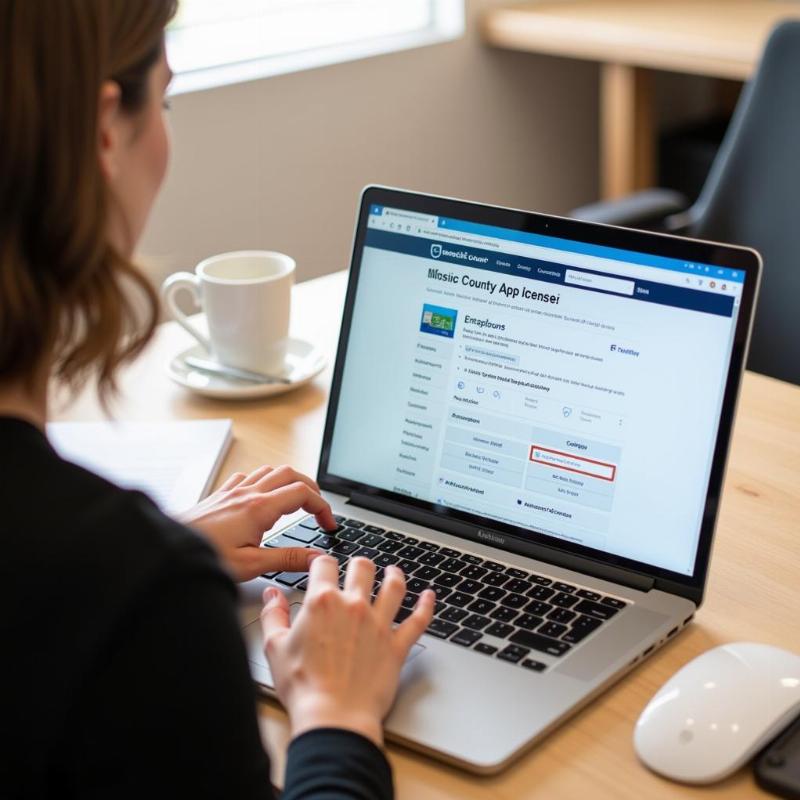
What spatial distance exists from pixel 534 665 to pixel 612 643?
0.06m

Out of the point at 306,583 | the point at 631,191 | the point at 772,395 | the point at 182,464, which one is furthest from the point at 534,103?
the point at 306,583

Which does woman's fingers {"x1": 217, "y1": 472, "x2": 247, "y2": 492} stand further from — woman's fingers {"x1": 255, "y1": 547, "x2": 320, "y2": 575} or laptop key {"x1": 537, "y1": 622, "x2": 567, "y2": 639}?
laptop key {"x1": 537, "y1": 622, "x2": 567, "y2": 639}

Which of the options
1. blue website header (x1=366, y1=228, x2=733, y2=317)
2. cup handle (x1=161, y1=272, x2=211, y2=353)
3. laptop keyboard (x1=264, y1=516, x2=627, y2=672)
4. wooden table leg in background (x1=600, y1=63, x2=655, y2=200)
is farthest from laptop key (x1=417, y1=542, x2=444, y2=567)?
wooden table leg in background (x1=600, y1=63, x2=655, y2=200)

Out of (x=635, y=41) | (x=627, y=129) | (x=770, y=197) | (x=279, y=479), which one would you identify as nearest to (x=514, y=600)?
(x=279, y=479)

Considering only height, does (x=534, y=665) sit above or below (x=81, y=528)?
below

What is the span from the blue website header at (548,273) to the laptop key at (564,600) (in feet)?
0.74

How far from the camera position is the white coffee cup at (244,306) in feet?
4.08

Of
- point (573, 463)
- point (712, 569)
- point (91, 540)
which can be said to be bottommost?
point (712, 569)

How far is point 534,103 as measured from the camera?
3098 mm

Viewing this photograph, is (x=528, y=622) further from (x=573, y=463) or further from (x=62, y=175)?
(x=62, y=175)

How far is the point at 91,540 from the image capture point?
23.0 inches

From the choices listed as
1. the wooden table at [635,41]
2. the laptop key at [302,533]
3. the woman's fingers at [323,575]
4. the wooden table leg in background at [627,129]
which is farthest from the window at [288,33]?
the woman's fingers at [323,575]

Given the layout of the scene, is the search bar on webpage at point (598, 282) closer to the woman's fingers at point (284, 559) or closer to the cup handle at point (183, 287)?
the woman's fingers at point (284, 559)

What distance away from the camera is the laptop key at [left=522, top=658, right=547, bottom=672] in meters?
0.79
